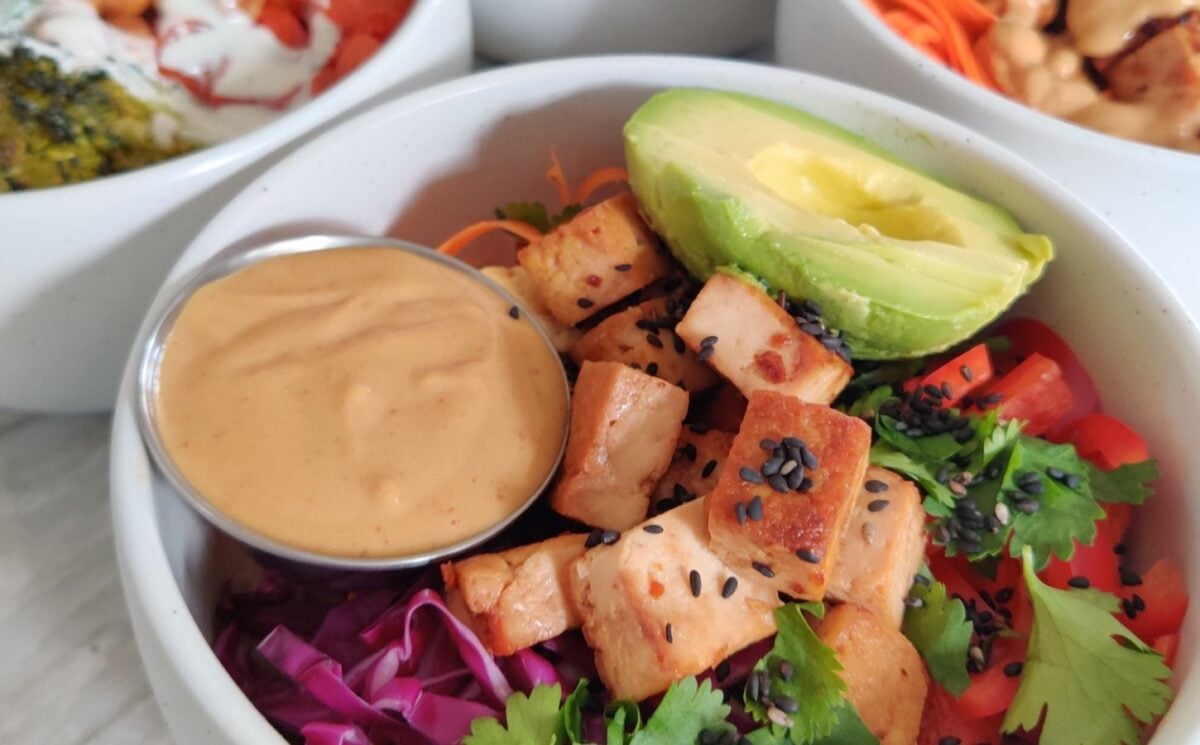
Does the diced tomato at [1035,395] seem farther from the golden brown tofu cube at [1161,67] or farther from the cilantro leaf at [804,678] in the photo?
the golden brown tofu cube at [1161,67]

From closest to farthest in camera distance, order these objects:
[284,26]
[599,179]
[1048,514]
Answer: [1048,514], [599,179], [284,26]

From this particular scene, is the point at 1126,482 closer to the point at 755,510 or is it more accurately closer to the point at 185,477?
the point at 755,510

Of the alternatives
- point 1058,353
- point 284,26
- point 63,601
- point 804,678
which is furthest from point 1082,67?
point 63,601

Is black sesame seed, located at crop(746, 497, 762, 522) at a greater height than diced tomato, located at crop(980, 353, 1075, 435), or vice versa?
black sesame seed, located at crop(746, 497, 762, 522)

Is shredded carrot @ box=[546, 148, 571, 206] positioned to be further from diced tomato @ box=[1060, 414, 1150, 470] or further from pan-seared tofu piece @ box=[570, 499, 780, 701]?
diced tomato @ box=[1060, 414, 1150, 470]

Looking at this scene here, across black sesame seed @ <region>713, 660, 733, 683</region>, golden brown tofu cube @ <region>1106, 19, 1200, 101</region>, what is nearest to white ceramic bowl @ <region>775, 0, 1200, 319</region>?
golden brown tofu cube @ <region>1106, 19, 1200, 101</region>

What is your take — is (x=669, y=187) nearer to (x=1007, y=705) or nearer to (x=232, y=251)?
(x=232, y=251)

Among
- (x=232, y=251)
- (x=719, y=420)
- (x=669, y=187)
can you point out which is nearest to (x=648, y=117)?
(x=669, y=187)
